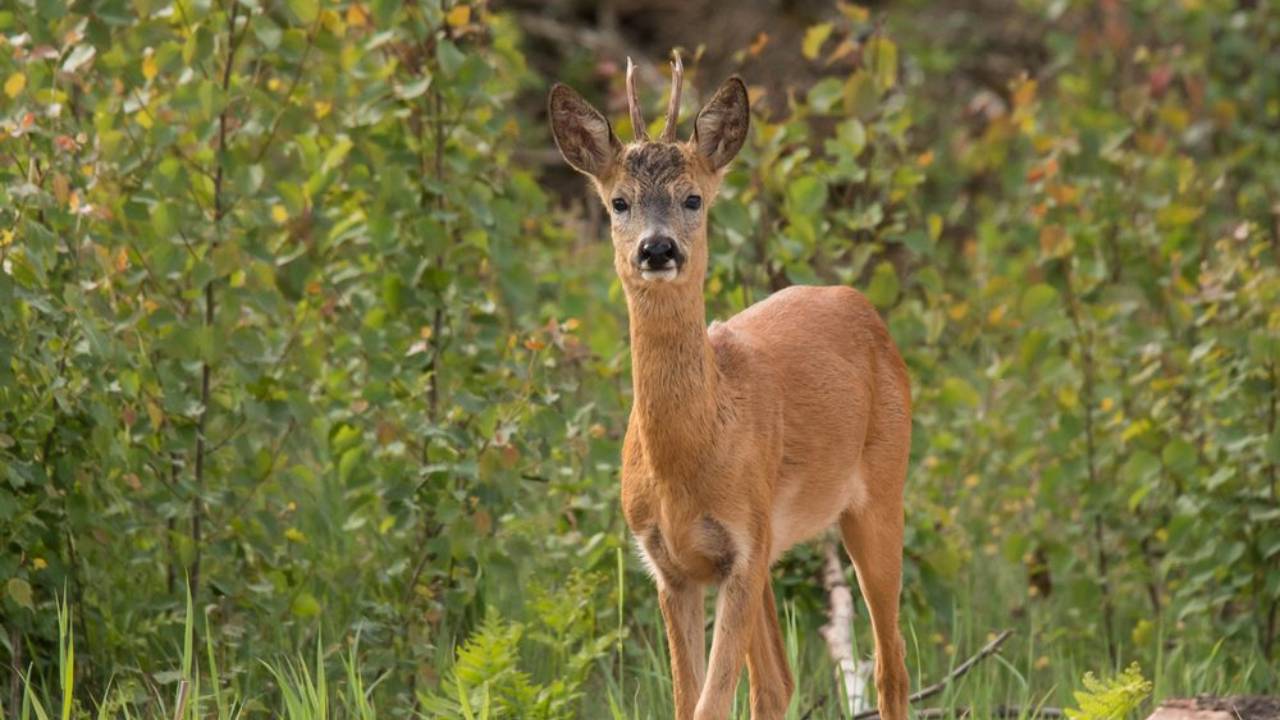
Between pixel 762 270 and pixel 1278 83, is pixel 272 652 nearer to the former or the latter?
pixel 762 270

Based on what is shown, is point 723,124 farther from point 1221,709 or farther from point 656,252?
point 1221,709

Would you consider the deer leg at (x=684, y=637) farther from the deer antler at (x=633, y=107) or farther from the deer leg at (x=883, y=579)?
the deer antler at (x=633, y=107)

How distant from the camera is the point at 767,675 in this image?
5.74 meters

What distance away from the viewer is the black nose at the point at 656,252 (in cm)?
506

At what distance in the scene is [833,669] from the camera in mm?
6672

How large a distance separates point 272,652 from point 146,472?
64 cm

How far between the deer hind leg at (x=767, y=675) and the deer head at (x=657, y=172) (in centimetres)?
106

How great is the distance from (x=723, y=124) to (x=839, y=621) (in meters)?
1.91

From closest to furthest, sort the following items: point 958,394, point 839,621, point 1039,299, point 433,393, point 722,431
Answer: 1. point 722,431
2. point 433,393
3. point 839,621
4. point 958,394
5. point 1039,299

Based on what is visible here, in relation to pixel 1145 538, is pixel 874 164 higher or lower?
higher

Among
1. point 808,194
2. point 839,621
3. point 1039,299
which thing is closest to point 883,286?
point 808,194

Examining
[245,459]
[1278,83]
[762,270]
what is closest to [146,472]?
[245,459]

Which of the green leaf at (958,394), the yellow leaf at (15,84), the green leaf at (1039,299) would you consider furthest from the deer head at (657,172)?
the green leaf at (1039,299)

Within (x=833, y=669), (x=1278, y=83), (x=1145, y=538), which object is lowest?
(x=833, y=669)
